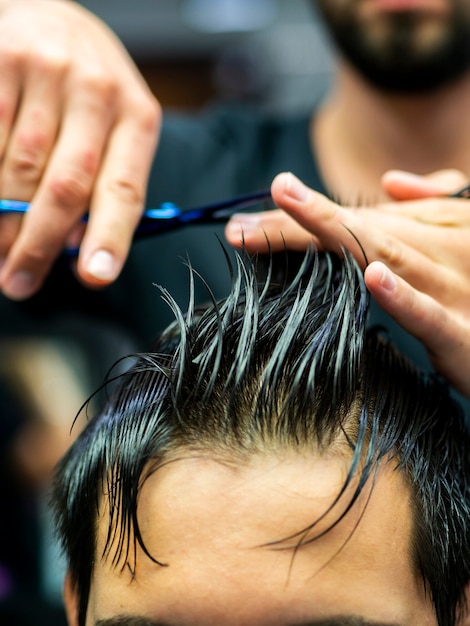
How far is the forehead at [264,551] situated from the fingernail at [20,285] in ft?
1.31

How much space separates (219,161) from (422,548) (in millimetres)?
993

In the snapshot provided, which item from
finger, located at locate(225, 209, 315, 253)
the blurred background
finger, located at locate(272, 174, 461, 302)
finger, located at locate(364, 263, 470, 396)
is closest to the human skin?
finger, located at locate(225, 209, 315, 253)

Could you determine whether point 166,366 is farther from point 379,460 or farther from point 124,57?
point 124,57

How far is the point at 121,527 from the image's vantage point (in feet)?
2.48

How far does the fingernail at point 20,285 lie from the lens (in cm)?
101

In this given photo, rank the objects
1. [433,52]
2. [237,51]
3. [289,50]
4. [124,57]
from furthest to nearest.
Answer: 1. [237,51]
2. [289,50]
3. [433,52]
4. [124,57]

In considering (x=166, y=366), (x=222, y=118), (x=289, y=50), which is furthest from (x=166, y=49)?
(x=166, y=366)

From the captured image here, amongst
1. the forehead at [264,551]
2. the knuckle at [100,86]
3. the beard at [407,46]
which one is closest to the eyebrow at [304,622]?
A: the forehead at [264,551]

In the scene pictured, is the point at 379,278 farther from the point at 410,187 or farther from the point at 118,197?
the point at 118,197

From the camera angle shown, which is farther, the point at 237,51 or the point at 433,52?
the point at 237,51

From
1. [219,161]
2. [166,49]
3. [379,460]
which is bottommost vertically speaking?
[166,49]

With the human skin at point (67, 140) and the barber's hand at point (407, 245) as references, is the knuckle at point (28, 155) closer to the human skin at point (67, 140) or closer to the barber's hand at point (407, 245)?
the human skin at point (67, 140)

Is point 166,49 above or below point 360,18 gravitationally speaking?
below

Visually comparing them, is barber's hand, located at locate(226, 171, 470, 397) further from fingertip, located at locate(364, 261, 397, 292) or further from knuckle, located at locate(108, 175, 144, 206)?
knuckle, located at locate(108, 175, 144, 206)
